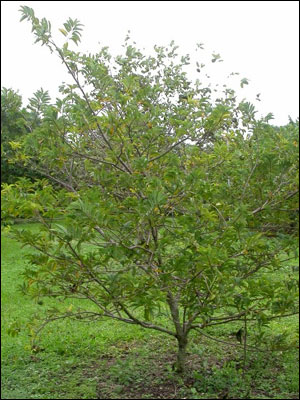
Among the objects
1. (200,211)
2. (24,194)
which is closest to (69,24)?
(24,194)

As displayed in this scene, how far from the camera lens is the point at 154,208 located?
A: 2.65 metres

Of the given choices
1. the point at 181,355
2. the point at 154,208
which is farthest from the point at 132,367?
the point at 154,208

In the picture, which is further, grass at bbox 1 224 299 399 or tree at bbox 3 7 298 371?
grass at bbox 1 224 299 399

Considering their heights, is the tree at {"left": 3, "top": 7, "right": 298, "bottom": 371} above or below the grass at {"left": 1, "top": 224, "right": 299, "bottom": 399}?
above

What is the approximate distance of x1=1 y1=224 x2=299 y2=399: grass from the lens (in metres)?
3.55

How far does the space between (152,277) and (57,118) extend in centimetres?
117

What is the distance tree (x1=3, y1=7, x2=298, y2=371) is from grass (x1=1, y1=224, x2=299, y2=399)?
0.48m

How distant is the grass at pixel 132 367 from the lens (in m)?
3.55

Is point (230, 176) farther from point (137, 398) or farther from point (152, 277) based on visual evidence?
point (137, 398)

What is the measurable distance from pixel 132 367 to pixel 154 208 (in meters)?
1.94

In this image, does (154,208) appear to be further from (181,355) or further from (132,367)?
(132,367)

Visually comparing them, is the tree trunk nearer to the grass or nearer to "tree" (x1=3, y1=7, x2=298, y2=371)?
the grass

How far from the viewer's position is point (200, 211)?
2.67 meters

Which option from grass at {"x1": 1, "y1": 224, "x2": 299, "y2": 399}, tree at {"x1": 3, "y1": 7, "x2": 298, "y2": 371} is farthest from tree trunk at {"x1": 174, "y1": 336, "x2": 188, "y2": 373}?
tree at {"x1": 3, "y1": 7, "x2": 298, "y2": 371}
